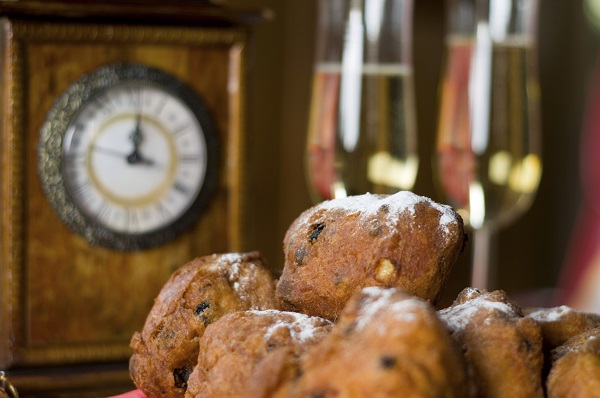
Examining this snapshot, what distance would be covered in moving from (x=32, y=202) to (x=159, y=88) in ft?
0.98

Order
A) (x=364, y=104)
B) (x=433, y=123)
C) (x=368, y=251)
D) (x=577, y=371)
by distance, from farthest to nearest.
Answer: (x=433, y=123), (x=364, y=104), (x=368, y=251), (x=577, y=371)

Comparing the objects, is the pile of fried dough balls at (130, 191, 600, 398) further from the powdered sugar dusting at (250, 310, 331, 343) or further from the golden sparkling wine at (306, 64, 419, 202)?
the golden sparkling wine at (306, 64, 419, 202)

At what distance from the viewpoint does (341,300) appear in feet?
3.28

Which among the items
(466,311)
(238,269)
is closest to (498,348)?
(466,311)

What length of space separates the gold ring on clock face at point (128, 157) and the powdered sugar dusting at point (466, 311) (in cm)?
84

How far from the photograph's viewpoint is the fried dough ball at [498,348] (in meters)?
0.85

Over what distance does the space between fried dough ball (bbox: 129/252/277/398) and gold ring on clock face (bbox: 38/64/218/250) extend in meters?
0.55

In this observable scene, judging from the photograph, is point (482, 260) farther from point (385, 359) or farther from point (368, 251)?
point (385, 359)

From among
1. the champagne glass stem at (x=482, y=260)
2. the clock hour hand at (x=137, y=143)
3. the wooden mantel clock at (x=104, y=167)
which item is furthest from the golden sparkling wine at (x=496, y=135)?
the clock hour hand at (x=137, y=143)

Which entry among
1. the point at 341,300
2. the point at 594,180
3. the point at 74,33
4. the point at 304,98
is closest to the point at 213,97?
the point at 74,33

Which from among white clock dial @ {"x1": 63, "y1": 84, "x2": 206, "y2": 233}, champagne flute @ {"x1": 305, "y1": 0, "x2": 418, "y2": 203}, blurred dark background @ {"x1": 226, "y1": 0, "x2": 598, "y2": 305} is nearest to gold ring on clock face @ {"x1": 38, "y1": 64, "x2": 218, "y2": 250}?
white clock dial @ {"x1": 63, "y1": 84, "x2": 206, "y2": 233}

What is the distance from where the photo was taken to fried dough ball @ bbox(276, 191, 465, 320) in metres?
0.98

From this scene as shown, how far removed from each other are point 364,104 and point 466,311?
2.91 feet

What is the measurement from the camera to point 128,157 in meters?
1.64
